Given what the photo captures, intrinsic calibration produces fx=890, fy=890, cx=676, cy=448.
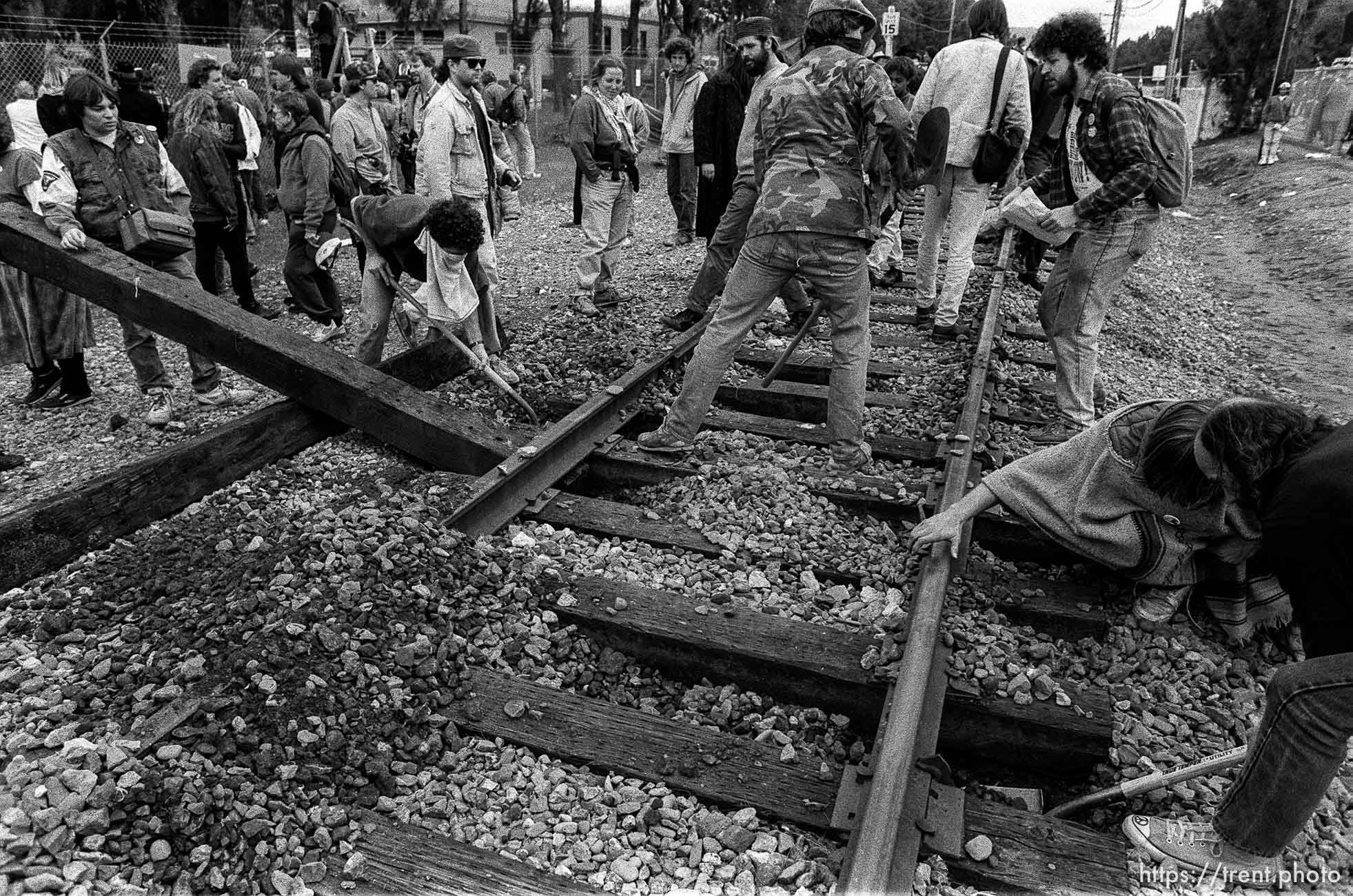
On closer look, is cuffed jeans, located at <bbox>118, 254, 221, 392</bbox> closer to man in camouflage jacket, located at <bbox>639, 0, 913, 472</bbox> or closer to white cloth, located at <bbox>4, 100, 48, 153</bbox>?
white cloth, located at <bbox>4, 100, 48, 153</bbox>

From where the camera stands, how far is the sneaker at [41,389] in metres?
6.20

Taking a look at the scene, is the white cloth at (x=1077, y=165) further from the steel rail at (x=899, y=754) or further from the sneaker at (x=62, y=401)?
the sneaker at (x=62, y=401)

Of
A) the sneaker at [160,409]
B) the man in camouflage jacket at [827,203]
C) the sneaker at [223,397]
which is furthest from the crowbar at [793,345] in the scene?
the sneaker at [160,409]

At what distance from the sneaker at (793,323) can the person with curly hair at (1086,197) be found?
206cm

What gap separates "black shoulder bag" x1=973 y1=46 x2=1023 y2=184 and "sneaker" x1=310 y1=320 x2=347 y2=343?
5.36 meters

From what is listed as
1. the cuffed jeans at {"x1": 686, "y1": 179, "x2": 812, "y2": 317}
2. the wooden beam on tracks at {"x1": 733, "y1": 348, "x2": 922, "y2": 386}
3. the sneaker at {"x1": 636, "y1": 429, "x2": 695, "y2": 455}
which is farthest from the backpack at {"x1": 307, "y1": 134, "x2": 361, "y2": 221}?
the sneaker at {"x1": 636, "y1": 429, "x2": 695, "y2": 455}

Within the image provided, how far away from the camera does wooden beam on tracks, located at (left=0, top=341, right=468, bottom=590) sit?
3.63m

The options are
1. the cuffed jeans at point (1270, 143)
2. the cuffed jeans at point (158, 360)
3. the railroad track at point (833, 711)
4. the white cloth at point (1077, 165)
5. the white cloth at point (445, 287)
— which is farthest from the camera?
the cuffed jeans at point (1270, 143)

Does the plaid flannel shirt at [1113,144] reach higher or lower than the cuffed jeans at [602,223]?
higher

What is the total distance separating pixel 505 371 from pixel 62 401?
3.14m

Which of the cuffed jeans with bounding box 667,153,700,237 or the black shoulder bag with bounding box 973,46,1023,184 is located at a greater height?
the black shoulder bag with bounding box 973,46,1023,184

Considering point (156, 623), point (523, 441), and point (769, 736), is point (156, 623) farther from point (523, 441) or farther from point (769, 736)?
point (769, 736)

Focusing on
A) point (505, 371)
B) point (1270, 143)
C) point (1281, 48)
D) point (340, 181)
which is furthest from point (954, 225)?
point (1281, 48)

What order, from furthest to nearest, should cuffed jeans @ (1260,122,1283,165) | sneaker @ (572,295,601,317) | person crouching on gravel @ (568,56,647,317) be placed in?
1. cuffed jeans @ (1260,122,1283,165)
2. person crouching on gravel @ (568,56,647,317)
3. sneaker @ (572,295,601,317)
